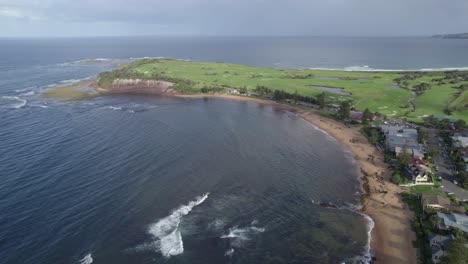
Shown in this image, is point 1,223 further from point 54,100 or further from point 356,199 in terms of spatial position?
point 54,100

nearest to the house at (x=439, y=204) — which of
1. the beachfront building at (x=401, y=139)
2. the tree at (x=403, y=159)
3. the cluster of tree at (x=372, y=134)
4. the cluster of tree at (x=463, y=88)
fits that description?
the tree at (x=403, y=159)

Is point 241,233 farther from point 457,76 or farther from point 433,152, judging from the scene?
point 457,76

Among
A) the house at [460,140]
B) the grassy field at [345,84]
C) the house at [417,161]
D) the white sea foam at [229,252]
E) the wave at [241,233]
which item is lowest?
the white sea foam at [229,252]

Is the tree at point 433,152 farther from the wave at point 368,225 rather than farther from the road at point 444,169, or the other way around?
the wave at point 368,225


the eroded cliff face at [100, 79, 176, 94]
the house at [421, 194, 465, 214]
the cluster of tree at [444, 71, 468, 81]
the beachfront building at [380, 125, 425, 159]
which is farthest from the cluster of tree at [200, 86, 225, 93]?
the cluster of tree at [444, 71, 468, 81]

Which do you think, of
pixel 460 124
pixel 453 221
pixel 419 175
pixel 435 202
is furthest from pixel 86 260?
pixel 460 124
